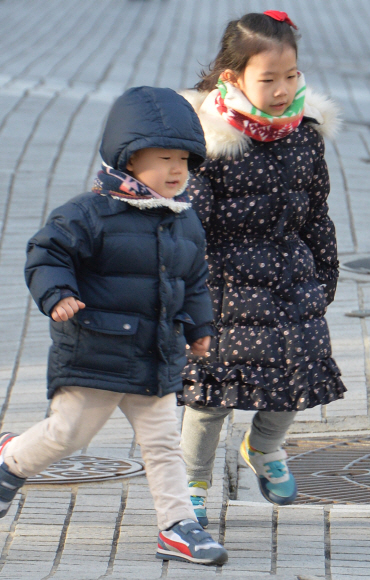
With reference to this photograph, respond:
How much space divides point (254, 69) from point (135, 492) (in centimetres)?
152

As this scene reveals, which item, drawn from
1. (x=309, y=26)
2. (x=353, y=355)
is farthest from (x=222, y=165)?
(x=309, y=26)

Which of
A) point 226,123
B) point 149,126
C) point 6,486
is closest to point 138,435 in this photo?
Answer: point 6,486

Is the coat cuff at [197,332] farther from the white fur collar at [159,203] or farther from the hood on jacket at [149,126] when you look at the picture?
the hood on jacket at [149,126]

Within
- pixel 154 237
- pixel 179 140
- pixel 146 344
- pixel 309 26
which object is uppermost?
pixel 179 140

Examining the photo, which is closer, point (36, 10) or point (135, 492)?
point (135, 492)

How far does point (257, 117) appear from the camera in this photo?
3178 mm

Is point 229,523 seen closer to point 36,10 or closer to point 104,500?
point 104,500

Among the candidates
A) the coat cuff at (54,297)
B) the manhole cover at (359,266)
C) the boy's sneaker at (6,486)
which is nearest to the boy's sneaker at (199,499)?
the boy's sneaker at (6,486)

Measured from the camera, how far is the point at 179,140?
2.85 meters

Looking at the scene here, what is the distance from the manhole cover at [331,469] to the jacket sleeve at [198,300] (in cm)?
93

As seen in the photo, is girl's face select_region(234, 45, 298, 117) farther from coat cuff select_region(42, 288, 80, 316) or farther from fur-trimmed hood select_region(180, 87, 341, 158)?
coat cuff select_region(42, 288, 80, 316)

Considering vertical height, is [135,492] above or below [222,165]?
below

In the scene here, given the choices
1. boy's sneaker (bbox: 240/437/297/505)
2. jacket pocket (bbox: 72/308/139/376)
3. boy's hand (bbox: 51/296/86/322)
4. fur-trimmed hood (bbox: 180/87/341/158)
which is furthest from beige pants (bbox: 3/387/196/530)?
fur-trimmed hood (bbox: 180/87/341/158)

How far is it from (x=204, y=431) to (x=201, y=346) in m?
0.37
